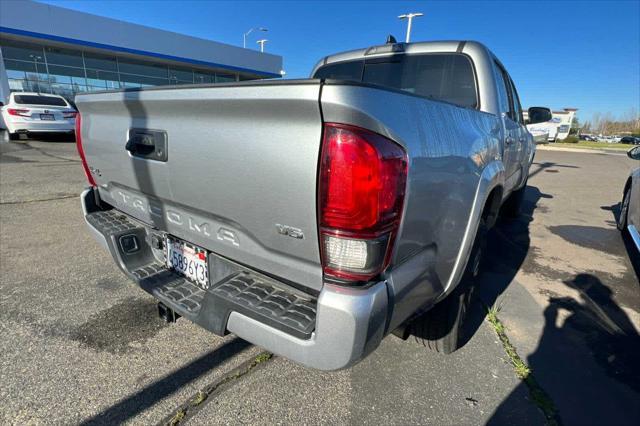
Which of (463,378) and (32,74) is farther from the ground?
(32,74)

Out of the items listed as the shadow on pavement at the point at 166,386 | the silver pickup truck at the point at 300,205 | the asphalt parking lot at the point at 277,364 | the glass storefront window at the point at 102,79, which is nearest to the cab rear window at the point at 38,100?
the asphalt parking lot at the point at 277,364

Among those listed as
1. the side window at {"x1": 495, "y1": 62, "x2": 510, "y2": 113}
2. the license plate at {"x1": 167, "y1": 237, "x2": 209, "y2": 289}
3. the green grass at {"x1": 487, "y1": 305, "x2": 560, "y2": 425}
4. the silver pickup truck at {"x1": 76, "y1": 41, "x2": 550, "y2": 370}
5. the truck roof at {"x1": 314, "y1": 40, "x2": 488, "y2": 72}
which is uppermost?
the truck roof at {"x1": 314, "y1": 40, "x2": 488, "y2": 72}

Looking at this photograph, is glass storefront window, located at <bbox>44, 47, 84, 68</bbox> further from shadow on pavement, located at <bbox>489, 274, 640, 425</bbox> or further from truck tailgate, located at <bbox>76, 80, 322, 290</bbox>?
shadow on pavement, located at <bbox>489, 274, 640, 425</bbox>

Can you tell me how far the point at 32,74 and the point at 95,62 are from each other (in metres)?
3.60

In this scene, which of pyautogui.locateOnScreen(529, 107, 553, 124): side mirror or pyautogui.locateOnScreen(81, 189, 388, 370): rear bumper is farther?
pyautogui.locateOnScreen(529, 107, 553, 124): side mirror

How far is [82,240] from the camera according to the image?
396 cm

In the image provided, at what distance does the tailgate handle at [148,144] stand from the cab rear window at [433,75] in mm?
1499

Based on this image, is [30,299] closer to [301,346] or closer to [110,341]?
[110,341]

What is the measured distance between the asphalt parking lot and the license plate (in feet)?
1.92

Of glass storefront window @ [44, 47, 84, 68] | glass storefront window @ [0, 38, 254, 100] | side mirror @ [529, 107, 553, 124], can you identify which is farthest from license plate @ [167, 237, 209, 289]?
glass storefront window @ [44, 47, 84, 68]

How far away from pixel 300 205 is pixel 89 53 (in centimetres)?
2732

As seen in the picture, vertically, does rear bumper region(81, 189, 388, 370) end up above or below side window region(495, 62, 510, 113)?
below

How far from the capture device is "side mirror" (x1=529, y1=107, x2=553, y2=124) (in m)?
4.46

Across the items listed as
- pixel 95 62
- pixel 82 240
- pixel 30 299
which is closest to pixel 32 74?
pixel 95 62
